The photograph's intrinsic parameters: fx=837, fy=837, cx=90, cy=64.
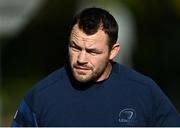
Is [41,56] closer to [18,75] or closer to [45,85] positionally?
[18,75]

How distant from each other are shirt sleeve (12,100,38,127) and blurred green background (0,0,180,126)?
12.4 meters

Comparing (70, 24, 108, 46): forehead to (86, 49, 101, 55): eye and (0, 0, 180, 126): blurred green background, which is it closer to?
(86, 49, 101, 55): eye

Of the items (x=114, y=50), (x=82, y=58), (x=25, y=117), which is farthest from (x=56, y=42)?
(x=82, y=58)

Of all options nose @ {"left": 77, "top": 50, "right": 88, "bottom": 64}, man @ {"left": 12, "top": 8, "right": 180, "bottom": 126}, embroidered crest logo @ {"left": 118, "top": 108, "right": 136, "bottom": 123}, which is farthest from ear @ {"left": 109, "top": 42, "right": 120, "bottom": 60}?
embroidered crest logo @ {"left": 118, "top": 108, "right": 136, "bottom": 123}

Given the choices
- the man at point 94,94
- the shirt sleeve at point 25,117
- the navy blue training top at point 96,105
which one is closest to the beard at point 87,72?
the man at point 94,94

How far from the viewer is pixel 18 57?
2216 centimetres

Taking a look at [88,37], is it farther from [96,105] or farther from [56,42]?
[56,42]

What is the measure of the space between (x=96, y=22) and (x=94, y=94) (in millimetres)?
497

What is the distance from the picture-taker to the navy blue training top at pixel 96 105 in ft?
18.7

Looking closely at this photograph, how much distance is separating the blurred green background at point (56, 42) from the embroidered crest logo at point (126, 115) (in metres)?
12.5

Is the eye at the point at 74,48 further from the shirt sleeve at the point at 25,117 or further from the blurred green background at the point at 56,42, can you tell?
the blurred green background at the point at 56,42

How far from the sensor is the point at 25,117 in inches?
225

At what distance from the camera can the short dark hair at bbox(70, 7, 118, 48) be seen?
5707mm

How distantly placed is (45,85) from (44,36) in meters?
16.7
